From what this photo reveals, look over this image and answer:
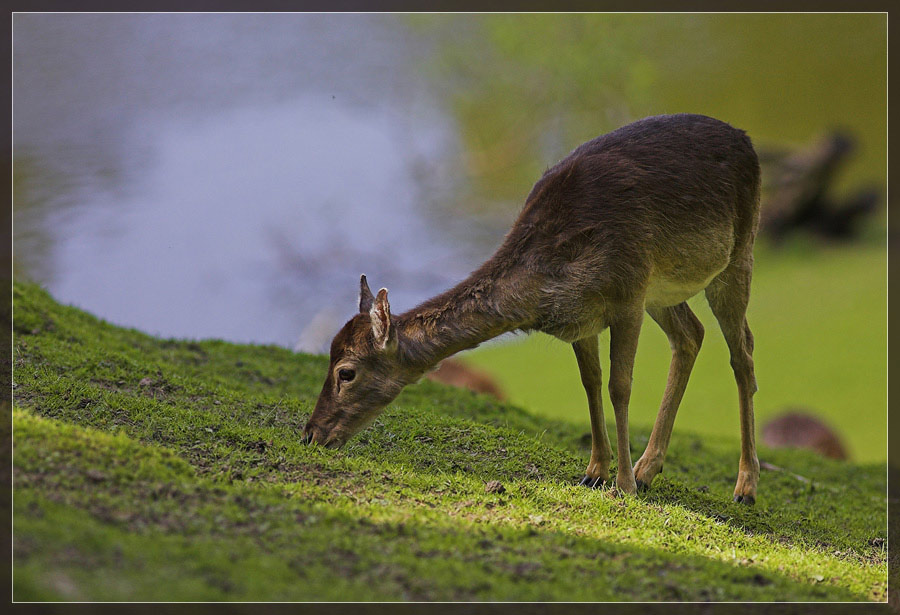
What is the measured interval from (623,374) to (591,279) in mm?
854

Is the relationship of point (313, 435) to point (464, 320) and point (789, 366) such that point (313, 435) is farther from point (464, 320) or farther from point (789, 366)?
point (789, 366)

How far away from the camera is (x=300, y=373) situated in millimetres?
10883

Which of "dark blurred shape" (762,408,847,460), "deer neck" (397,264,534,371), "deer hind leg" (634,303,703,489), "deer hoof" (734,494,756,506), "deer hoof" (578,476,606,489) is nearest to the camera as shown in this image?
"deer neck" (397,264,534,371)

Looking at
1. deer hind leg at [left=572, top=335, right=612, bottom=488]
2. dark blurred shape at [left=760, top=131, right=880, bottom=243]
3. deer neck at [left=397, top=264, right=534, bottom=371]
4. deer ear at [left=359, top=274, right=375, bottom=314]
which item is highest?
dark blurred shape at [left=760, top=131, right=880, bottom=243]

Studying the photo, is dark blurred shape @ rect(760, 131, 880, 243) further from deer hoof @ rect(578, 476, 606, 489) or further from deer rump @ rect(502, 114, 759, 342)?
deer hoof @ rect(578, 476, 606, 489)

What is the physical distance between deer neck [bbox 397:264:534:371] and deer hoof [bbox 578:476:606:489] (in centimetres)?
143

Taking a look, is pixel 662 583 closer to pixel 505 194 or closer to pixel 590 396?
pixel 590 396

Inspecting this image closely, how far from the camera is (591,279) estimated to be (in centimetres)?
706

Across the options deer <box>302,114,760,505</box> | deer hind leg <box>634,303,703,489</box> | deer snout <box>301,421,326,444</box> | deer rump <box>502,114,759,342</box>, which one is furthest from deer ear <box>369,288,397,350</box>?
deer hind leg <box>634,303,703,489</box>

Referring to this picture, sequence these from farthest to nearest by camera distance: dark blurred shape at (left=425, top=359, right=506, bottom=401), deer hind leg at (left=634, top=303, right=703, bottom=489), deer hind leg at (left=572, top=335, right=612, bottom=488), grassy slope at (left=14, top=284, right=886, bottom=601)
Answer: dark blurred shape at (left=425, top=359, right=506, bottom=401), deer hind leg at (left=634, top=303, right=703, bottom=489), deer hind leg at (left=572, top=335, right=612, bottom=488), grassy slope at (left=14, top=284, right=886, bottom=601)

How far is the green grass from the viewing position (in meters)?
18.0

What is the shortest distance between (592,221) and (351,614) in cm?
373

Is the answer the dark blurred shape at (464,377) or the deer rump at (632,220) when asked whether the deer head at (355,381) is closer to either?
the deer rump at (632,220)

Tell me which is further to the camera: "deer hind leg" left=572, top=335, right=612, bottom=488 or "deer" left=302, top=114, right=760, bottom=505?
"deer hind leg" left=572, top=335, right=612, bottom=488
